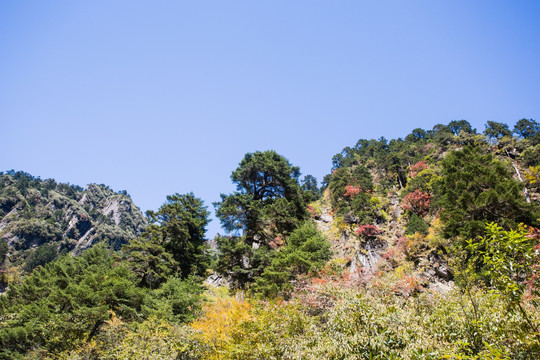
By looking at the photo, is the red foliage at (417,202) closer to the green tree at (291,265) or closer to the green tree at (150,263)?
the green tree at (291,265)

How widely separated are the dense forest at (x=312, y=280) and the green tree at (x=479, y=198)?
0.08 metres

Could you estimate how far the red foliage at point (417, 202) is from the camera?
31389mm

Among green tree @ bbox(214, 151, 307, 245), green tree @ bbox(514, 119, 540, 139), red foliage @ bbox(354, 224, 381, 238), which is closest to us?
green tree @ bbox(214, 151, 307, 245)

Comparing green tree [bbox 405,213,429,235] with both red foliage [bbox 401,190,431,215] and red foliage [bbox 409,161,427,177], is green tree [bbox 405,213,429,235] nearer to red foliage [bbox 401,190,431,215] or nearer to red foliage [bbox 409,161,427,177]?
red foliage [bbox 401,190,431,215]

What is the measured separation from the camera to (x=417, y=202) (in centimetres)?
3225

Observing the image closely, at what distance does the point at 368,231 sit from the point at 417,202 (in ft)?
24.1

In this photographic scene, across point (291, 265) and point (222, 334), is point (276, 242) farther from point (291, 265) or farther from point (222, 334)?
point (222, 334)

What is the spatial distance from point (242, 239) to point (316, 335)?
1770 cm

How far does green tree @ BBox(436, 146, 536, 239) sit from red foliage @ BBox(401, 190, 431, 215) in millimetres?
11035

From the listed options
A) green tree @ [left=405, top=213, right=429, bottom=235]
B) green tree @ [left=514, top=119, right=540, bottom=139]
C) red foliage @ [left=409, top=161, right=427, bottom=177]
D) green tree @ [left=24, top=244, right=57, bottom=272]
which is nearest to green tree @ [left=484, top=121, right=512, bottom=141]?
green tree @ [left=514, top=119, right=540, bottom=139]

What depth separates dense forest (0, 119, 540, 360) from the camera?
249 inches

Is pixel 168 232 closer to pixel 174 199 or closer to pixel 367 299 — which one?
pixel 174 199

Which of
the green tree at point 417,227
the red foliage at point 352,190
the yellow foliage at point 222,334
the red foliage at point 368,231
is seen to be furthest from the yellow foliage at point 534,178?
the yellow foliage at point 222,334

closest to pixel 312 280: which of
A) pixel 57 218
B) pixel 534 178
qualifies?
pixel 534 178
